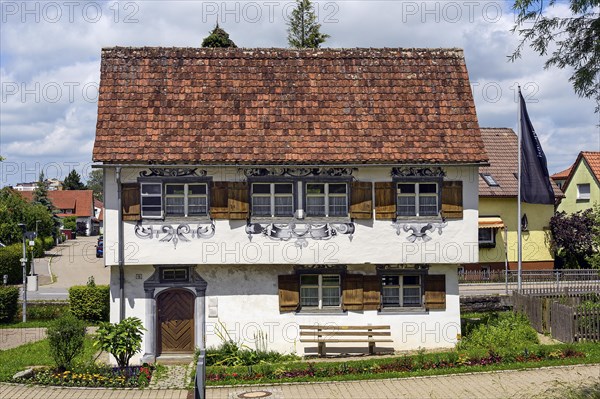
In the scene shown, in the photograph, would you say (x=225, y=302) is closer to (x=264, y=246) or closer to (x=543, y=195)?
(x=264, y=246)

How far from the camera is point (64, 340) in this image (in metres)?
19.8

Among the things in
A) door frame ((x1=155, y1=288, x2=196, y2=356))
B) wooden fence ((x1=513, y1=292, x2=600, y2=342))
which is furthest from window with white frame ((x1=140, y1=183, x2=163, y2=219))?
wooden fence ((x1=513, y1=292, x2=600, y2=342))

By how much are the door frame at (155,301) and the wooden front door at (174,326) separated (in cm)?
19

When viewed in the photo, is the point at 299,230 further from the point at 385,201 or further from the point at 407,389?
the point at 407,389

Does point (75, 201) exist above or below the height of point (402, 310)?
above

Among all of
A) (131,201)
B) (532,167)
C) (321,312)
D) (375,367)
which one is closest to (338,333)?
(321,312)

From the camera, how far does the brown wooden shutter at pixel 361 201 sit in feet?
74.8

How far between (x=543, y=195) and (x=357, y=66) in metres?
10.3

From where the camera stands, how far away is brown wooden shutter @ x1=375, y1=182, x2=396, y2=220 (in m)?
22.9

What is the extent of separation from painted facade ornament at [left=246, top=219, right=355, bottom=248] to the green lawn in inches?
244

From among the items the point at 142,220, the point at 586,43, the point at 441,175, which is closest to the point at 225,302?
the point at 142,220

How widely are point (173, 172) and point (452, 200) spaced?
8.39 metres

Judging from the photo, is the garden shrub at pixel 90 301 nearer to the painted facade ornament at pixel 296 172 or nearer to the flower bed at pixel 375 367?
the painted facade ornament at pixel 296 172

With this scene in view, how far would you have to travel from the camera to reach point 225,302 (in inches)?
898
